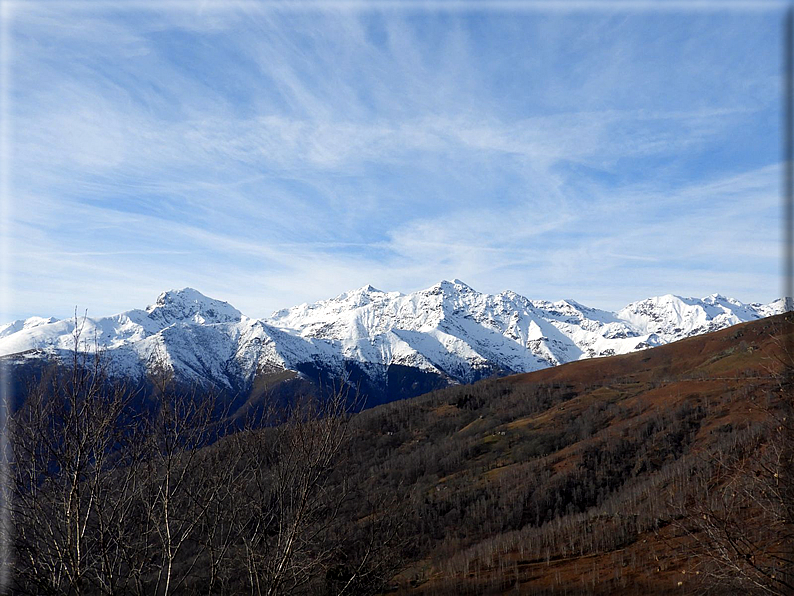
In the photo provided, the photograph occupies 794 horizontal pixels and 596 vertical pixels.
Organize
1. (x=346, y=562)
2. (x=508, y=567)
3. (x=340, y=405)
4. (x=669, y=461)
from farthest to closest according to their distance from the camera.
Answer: (x=669, y=461) → (x=508, y=567) → (x=346, y=562) → (x=340, y=405)

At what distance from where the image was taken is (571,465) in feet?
256

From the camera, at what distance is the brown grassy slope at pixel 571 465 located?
33.4 metres

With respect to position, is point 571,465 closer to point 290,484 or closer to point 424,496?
point 424,496

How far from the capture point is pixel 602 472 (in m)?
74.4

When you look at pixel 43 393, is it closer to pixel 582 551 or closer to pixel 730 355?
pixel 582 551

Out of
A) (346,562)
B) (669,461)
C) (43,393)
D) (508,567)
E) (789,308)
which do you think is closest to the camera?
(789,308)

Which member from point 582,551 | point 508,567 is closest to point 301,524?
point 508,567

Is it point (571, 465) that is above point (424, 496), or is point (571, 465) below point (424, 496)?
above

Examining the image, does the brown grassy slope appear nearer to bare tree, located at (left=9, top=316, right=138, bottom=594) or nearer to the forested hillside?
the forested hillside

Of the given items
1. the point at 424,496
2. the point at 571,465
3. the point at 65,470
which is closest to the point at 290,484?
the point at 65,470

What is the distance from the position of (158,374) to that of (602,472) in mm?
74901

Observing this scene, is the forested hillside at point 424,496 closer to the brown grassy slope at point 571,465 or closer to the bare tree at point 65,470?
the bare tree at point 65,470

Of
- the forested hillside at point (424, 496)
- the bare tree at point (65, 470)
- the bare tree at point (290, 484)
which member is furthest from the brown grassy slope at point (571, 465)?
the bare tree at point (65, 470)

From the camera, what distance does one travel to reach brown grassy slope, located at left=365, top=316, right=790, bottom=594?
→ 33.4m
